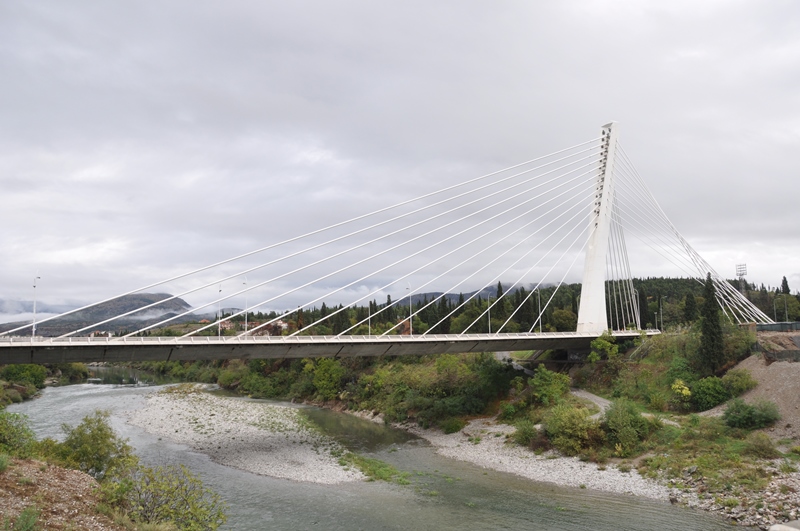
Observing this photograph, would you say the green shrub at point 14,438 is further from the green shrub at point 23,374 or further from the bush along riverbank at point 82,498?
the green shrub at point 23,374

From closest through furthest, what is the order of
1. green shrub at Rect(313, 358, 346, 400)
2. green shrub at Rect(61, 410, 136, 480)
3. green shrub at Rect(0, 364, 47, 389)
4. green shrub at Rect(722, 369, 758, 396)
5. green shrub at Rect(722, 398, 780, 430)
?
green shrub at Rect(61, 410, 136, 480), green shrub at Rect(722, 398, 780, 430), green shrub at Rect(722, 369, 758, 396), green shrub at Rect(313, 358, 346, 400), green shrub at Rect(0, 364, 47, 389)

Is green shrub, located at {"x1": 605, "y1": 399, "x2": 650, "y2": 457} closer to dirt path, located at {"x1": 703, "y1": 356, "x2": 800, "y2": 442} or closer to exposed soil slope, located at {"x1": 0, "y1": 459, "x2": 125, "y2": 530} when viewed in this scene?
dirt path, located at {"x1": 703, "y1": 356, "x2": 800, "y2": 442}

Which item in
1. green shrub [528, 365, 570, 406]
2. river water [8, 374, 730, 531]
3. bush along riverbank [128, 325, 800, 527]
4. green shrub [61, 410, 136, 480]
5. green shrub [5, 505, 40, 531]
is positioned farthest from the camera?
green shrub [528, 365, 570, 406]

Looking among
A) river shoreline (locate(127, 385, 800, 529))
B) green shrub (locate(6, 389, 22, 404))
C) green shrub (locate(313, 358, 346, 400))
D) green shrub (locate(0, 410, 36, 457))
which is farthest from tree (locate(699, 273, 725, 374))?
green shrub (locate(6, 389, 22, 404))

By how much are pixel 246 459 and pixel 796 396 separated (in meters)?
34.2

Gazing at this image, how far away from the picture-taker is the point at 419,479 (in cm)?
2903

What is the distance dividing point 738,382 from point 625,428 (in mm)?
10538

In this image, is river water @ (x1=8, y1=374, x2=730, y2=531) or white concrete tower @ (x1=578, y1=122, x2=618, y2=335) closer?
river water @ (x1=8, y1=374, x2=730, y2=531)

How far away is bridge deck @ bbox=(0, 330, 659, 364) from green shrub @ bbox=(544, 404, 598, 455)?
30.8ft

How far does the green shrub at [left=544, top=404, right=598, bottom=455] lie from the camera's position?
32.4m

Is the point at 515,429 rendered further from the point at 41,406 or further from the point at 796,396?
the point at 41,406

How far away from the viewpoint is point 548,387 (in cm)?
4225

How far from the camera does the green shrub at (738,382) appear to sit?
35.6 meters

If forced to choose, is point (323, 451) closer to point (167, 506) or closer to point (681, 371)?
point (167, 506)
